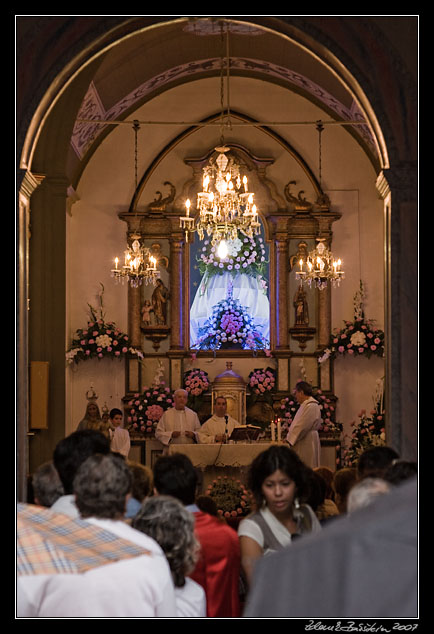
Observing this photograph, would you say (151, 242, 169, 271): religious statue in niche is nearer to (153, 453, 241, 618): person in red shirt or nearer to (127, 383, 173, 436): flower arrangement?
(127, 383, 173, 436): flower arrangement

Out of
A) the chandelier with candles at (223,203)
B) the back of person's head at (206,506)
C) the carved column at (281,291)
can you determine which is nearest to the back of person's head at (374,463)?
the back of person's head at (206,506)

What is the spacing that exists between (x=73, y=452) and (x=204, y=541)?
933 millimetres

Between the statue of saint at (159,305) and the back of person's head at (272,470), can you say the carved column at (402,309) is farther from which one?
the statue of saint at (159,305)

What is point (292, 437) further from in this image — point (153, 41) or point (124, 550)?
point (124, 550)

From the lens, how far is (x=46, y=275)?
41.6 ft

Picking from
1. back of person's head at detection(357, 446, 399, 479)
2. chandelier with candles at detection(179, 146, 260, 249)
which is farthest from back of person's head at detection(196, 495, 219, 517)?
chandelier with candles at detection(179, 146, 260, 249)

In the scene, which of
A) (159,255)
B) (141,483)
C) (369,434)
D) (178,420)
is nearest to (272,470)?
(141,483)

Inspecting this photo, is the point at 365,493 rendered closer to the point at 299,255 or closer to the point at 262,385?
the point at 262,385

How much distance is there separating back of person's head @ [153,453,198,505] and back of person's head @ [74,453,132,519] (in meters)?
0.84

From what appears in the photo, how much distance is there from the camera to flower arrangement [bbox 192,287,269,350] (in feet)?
52.6

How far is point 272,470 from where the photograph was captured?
5.43 meters

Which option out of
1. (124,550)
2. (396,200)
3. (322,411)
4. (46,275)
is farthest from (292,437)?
(124,550)

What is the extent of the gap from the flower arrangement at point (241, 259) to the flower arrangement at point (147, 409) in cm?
236

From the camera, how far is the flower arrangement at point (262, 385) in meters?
15.8
